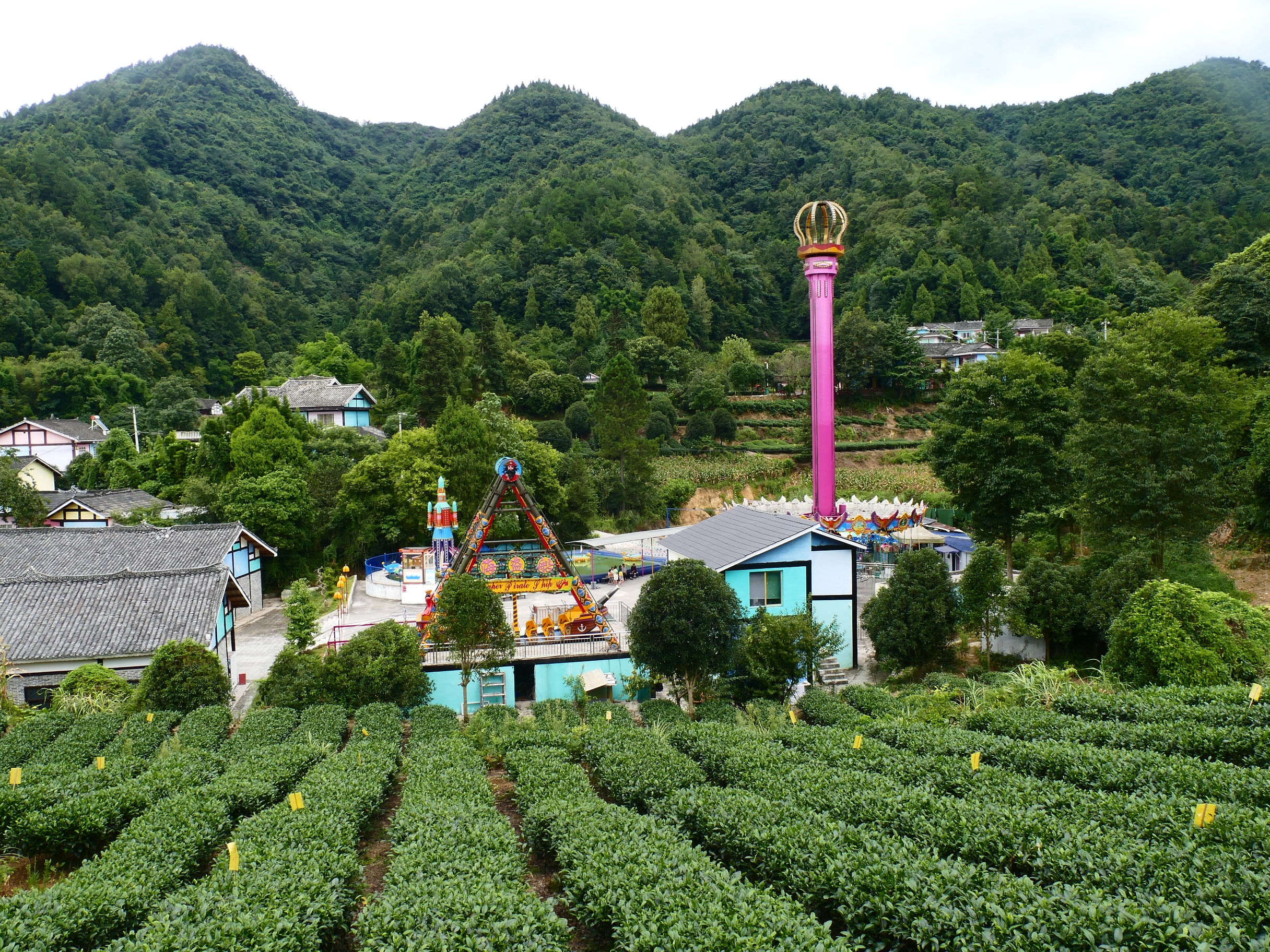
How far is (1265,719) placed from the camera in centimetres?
1109

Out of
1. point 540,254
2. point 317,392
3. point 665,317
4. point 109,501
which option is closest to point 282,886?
point 109,501

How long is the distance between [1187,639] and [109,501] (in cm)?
3890

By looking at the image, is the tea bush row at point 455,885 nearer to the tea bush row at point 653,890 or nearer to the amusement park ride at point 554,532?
the tea bush row at point 653,890

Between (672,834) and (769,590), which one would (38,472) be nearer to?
(769,590)

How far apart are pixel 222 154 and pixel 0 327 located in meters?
48.0

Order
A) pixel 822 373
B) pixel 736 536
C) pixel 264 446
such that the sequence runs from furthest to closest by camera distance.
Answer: pixel 264 446, pixel 822 373, pixel 736 536

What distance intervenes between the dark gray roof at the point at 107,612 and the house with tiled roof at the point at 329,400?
1246 inches

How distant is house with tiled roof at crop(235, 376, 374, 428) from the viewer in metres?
53.0

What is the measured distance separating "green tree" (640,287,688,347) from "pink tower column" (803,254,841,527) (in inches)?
1532

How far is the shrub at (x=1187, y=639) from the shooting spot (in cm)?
1434

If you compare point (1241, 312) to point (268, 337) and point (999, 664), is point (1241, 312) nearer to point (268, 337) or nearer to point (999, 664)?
point (999, 664)

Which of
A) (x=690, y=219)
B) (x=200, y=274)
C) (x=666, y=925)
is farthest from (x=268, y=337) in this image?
(x=666, y=925)

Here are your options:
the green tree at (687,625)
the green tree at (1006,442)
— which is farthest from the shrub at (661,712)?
the green tree at (1006,442)

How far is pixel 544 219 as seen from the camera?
83250mm
